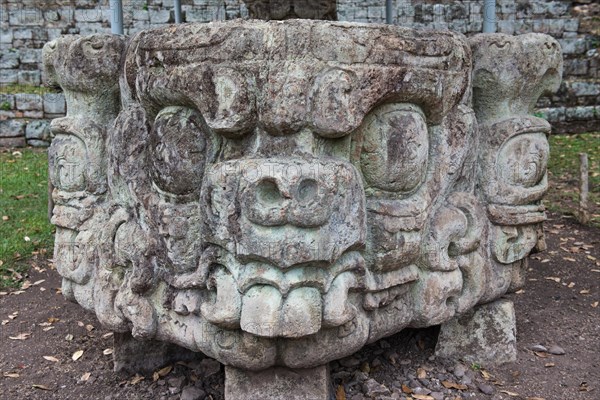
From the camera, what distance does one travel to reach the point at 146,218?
226 cm

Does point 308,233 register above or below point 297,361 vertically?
above

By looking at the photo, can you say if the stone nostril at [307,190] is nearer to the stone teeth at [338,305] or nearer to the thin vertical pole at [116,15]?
the stone teeth at [338,305]

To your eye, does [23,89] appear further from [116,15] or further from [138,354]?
[138,354]

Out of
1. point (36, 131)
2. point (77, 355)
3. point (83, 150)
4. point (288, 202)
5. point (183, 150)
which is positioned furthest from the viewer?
point (36, 131)

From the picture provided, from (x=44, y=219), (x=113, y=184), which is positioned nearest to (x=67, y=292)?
(x=113, y=184)

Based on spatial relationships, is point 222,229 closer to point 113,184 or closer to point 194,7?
point 113,184

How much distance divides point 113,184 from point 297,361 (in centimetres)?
97

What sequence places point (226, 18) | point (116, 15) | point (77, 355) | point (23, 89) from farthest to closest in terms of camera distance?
point (226, 18)
point (23, 89)
point (116, 15)
point (77, 355)

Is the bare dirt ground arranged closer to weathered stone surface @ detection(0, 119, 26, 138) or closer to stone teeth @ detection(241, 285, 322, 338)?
stone teeth @ detection(241, 285, 322, 338)

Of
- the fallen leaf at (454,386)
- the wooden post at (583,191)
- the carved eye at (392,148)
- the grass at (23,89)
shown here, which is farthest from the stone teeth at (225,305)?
the grass at (23,89)

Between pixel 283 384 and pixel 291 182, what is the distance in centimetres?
79

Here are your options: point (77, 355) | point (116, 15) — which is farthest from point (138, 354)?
point (116, 15)

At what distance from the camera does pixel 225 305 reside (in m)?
1.98

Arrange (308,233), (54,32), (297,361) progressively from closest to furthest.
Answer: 1. (308,233)
2. (297,361)
3. (54,32)
